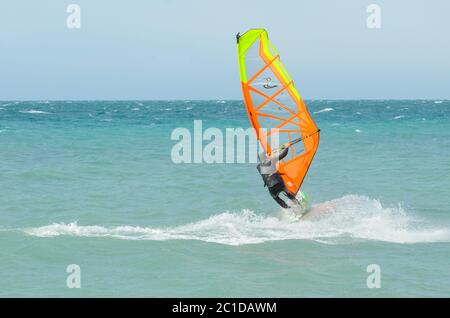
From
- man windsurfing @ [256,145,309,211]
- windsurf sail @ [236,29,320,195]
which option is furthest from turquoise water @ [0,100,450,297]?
windsurf sail @ [236,29,320,195]

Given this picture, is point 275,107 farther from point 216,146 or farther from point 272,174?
point 216,146

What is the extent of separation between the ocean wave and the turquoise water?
37 millimetres

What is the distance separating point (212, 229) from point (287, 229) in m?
1.61

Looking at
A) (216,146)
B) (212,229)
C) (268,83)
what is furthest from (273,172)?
(216,146)

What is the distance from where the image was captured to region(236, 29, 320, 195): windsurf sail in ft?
49.1

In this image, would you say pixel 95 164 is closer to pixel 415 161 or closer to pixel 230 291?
pixel 415 161

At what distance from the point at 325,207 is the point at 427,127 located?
3257cm

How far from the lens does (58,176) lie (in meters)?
22.3

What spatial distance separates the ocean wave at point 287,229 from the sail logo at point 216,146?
1.79m

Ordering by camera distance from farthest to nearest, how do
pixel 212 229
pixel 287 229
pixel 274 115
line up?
pixel 274 115 < pixel 212 229 < pixel 287 229

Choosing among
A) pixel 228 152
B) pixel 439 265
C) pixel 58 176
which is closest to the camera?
pixel 439 265

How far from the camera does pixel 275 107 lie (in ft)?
50.2

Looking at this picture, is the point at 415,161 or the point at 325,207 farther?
the point at 415,161

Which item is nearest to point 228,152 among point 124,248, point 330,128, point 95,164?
point 95,164
